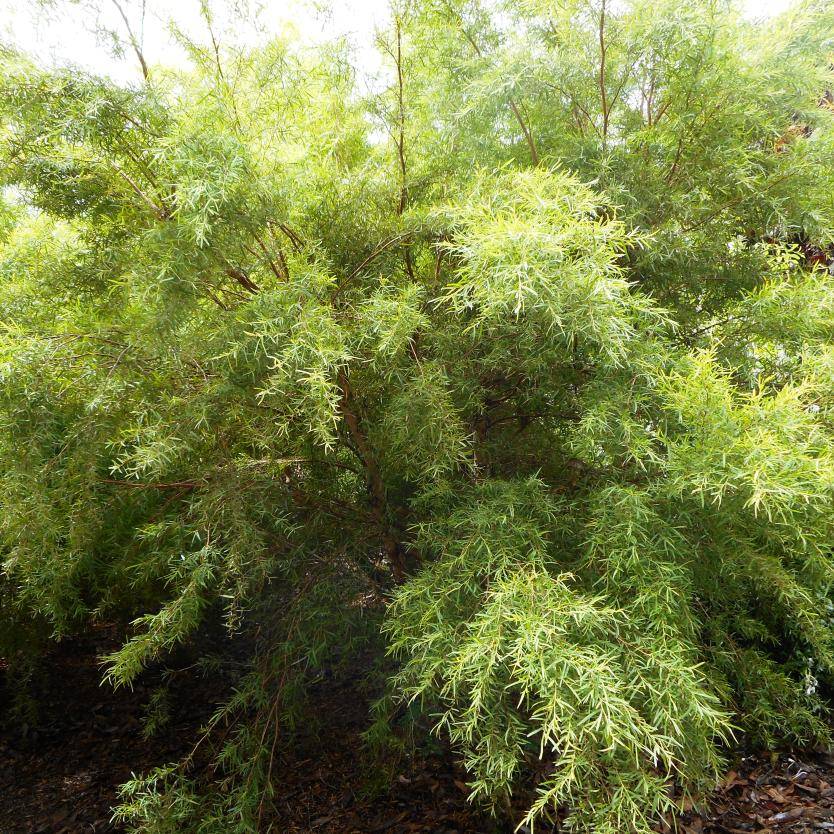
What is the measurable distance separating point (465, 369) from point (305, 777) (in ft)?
7.50

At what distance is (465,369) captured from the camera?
2.66 meters

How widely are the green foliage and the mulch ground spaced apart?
20 cm

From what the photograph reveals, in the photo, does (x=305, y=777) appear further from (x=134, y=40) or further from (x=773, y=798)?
(x=134, y=40)

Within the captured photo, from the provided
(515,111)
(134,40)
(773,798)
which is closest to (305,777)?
(773,798)

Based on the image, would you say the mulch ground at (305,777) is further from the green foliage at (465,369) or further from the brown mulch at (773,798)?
the green foliage at (465,369)

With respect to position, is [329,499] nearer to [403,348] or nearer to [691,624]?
[403,348]

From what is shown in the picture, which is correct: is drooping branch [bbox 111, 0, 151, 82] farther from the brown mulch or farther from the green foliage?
the brown mulch

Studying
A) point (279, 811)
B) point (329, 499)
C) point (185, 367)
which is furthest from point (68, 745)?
point (185, 367)

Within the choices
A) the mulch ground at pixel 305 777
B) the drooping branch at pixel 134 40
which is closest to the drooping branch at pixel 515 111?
the drooping branch at pixel 134 40

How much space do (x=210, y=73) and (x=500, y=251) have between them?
1.70 m

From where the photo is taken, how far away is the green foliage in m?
2.01

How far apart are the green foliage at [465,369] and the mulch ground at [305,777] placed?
204 millimetres

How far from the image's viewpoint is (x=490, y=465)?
2.89 m

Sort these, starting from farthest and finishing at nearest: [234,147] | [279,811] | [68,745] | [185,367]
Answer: [68,745] < [279,811] < [185,367] < [234,147]
